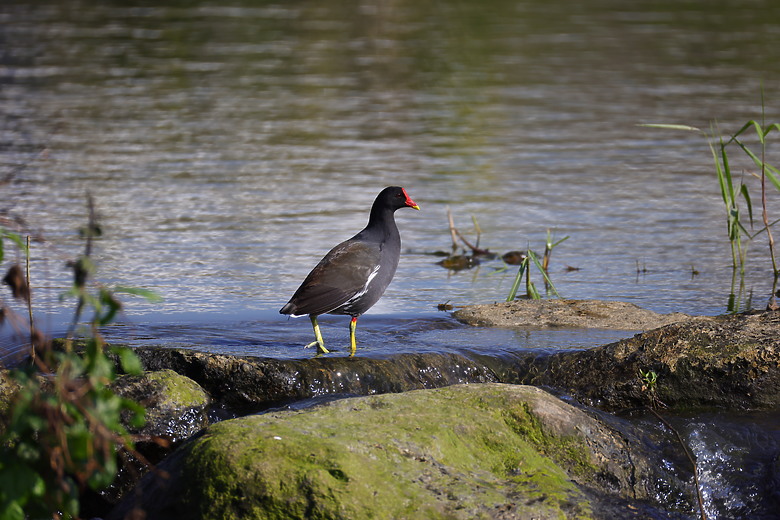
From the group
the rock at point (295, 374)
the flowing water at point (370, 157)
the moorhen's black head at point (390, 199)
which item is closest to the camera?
the rock at point (295, 374)

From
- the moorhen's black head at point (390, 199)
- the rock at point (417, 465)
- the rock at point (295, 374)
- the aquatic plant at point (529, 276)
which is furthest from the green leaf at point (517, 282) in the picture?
the rock at point (417, 465)

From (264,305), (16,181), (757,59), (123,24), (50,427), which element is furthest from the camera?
(123,24)

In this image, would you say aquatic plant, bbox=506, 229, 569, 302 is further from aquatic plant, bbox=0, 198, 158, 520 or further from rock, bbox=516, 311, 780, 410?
aquatic plant, bbox=0, 198, 158, 520

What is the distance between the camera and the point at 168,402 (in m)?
5.33

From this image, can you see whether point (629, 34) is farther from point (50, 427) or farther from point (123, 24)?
point (50, 427)

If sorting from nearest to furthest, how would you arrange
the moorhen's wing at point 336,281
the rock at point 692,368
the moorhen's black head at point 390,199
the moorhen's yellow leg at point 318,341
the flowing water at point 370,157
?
the rock at point 692,368 → the moorhen's wing at point 336,281 → the moorhen's yellow leg at point 318,341 → the moorhen's black head at point 390,199 → the flowing water at point 370,157

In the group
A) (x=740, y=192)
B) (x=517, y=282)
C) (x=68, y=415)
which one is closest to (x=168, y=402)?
(x=68, y=415)

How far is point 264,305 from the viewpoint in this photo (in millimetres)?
8102

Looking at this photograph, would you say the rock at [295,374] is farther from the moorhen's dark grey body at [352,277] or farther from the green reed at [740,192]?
the green reed at [740,192]

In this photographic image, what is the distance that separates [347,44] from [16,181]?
11764mm

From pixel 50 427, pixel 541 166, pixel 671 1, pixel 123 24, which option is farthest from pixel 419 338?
pixel 671 1

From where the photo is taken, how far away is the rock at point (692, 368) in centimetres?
570

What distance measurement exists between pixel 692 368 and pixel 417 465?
88.3 inches

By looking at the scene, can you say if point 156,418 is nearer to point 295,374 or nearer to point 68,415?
point 295,374
